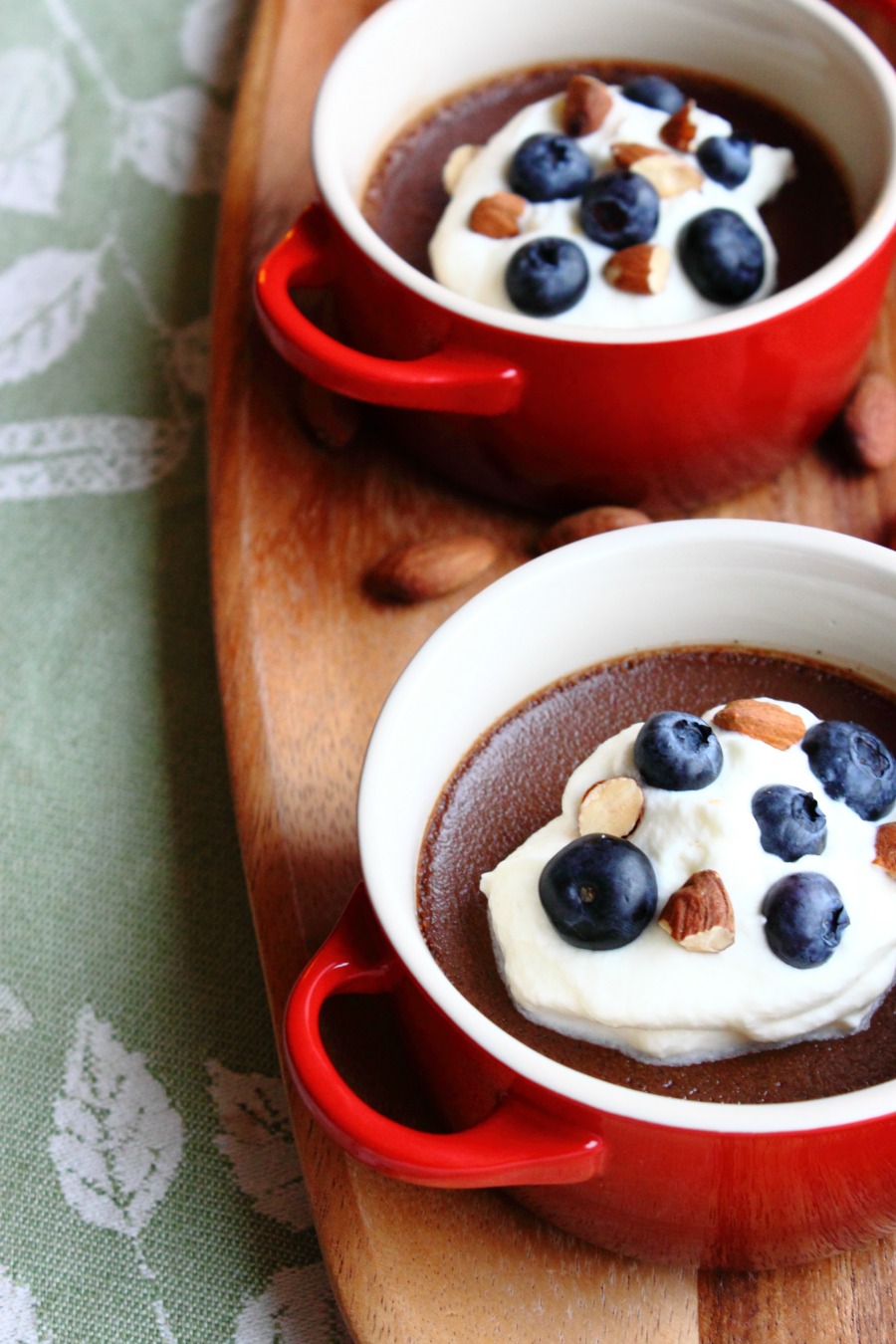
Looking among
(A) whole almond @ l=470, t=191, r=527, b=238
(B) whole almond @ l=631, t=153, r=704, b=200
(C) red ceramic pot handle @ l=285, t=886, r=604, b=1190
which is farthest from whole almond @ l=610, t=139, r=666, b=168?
(C) red ceramic pot handle @ l=285, t=886, r=604, b=1190

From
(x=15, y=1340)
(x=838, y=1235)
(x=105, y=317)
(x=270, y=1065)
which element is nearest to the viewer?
(x=838, y=1235)

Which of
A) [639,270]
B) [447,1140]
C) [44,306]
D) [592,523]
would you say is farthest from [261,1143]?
[44,306]

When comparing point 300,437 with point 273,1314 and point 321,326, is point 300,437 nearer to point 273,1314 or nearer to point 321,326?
point 321,326

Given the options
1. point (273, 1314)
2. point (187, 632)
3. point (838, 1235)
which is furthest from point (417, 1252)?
point (187, 632)

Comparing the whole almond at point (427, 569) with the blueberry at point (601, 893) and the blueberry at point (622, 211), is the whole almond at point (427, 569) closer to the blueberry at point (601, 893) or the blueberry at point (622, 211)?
the blueberry at point (622, 211)

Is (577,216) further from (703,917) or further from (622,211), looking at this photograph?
(703,917)

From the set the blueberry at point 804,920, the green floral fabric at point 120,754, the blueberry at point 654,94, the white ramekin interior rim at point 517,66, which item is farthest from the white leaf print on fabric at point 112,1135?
the blueberry at point 654,94
